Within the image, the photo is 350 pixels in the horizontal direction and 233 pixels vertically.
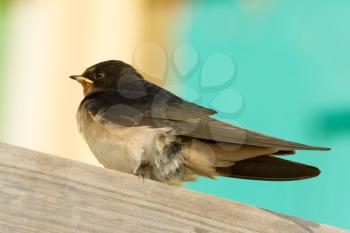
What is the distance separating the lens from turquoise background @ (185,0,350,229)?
2467mm

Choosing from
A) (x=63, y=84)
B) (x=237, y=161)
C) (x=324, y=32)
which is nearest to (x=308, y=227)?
(x=237, y=161)

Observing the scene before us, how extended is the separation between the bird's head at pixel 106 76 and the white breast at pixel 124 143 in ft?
0.86

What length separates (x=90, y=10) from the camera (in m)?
2.88

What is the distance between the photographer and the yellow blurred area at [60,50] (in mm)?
2674

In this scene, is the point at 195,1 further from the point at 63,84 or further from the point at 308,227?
the point at 308,227

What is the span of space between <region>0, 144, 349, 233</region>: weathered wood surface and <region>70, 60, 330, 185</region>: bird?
0.83ft

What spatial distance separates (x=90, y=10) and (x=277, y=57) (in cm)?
57

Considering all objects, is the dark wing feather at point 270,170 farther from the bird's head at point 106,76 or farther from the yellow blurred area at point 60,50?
the yellow blurred area at point 60,50

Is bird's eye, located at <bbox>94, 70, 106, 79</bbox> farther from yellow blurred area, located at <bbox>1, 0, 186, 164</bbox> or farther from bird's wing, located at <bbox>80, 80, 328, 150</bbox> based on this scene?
yellow blurred area, located at <bbox>1, 0, 186, 164</bbox>

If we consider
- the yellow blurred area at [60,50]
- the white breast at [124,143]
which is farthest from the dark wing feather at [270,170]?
the yellow blurred area at [60,50]

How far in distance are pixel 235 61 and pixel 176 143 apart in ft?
1.46

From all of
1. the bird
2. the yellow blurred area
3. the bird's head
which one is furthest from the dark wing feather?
the yellow blurred area

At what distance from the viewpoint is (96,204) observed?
5.07 ft

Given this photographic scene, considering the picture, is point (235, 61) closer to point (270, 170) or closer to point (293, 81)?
point (293, 81)
